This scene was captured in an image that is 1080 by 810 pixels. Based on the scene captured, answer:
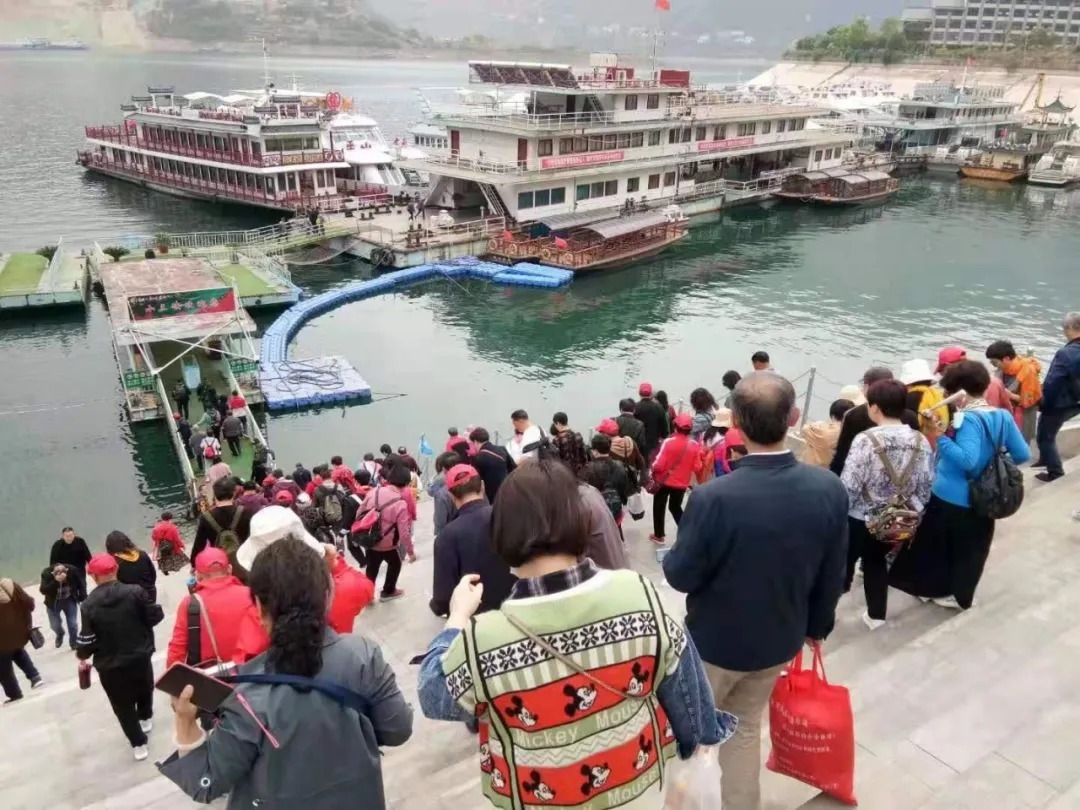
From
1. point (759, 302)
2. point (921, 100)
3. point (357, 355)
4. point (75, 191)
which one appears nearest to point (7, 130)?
point (75, 191)

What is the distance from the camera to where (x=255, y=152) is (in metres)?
39.0

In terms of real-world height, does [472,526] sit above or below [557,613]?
below

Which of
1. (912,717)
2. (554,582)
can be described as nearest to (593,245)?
(912,717)

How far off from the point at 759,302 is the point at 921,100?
45907 mm

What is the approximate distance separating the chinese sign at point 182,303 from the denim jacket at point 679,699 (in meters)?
18.2

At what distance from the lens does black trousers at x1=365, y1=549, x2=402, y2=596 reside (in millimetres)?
6816

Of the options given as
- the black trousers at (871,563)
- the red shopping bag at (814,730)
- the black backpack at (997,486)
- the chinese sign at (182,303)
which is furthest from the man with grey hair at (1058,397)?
the chinese sign at (182,303)

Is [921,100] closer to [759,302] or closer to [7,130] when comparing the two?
[759,302]

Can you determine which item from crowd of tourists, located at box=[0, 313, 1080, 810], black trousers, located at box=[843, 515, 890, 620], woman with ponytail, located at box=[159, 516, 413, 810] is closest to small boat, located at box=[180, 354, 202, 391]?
crowd of tourists, located at box=[0, 313, 1080, 810]

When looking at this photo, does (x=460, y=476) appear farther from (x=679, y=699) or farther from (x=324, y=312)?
(x=324, y=312)

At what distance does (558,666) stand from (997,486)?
371 cm

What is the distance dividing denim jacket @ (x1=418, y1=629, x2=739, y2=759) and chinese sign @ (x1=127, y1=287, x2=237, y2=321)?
18159 mm

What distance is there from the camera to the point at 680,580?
3.13 metres

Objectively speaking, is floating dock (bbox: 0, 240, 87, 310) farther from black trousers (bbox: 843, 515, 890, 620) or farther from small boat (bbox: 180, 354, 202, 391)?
black trousers (bbox: 843, 515, 890, 620)
